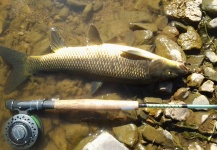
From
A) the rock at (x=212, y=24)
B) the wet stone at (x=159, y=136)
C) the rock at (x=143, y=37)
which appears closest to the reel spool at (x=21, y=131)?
the wet stone at (x=159, y=136)

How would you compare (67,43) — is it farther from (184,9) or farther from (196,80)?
(196,80)

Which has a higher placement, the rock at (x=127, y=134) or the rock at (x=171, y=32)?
the rock at (x=171, y=32)

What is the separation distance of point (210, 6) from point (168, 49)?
1249 millimetres

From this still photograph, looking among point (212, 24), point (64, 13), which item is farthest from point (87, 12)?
point (212, 24)

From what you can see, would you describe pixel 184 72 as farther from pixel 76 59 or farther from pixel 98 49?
pixel 76 59

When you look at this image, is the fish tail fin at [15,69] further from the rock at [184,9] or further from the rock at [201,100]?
the rock at [201,100]

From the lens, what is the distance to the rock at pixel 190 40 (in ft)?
17.6

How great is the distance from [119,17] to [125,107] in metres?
2.30

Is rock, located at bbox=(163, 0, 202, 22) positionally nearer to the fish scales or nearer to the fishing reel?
the fish scales

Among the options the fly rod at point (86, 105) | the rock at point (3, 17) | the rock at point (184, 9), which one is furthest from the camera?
the rock at point (3, 17)

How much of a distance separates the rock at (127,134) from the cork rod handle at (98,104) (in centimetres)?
68

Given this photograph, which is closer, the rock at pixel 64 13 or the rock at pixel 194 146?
the rock at pixel 194 146

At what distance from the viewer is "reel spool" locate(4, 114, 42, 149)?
4816 mm

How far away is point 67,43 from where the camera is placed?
18.9ft
